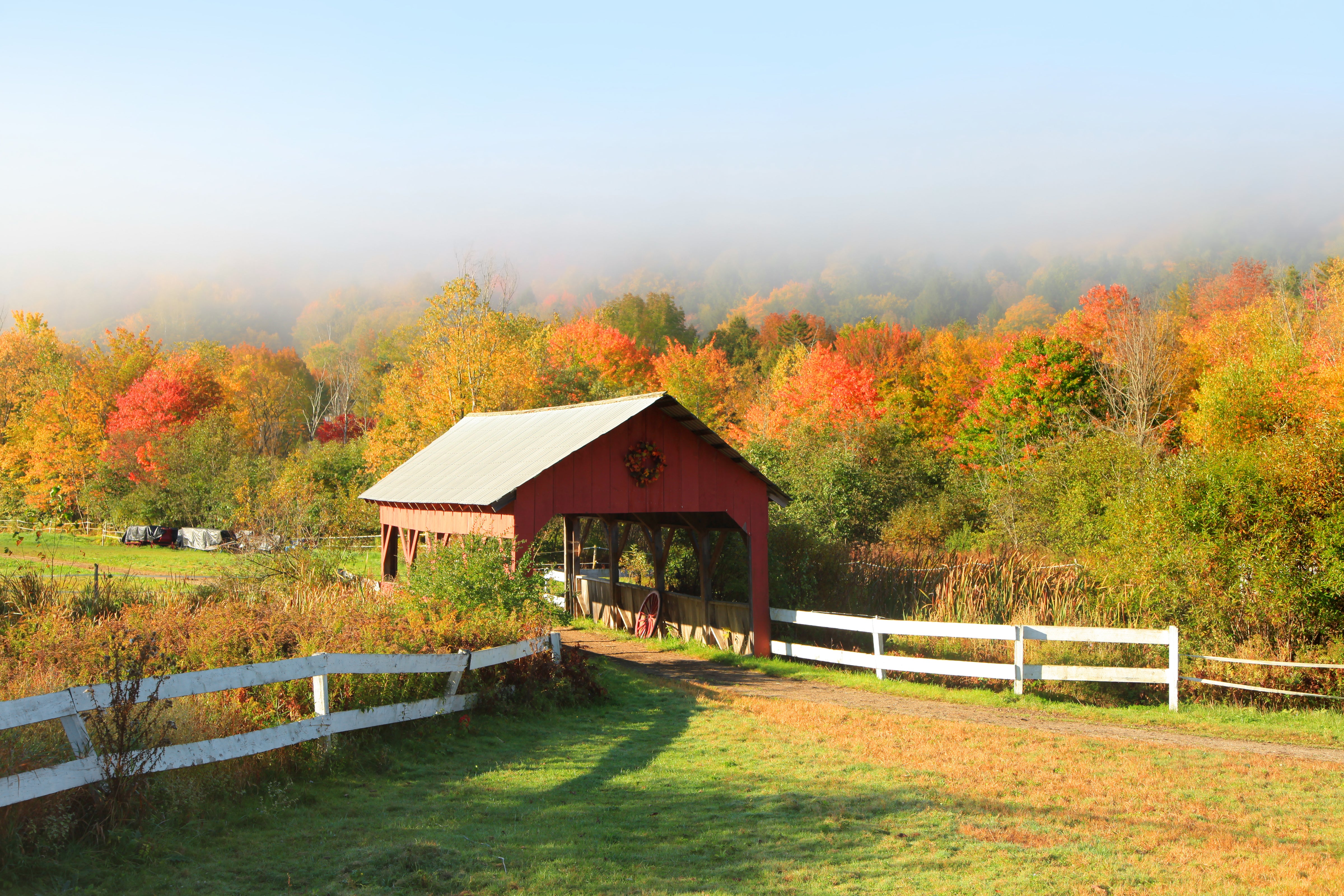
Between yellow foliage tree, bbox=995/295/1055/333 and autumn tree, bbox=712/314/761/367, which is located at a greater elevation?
yellow foliage tree, bbox=995/295/1055/333

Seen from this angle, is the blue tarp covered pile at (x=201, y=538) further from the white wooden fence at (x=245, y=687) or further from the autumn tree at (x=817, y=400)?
the white wooden fence at (x=245, y=687)

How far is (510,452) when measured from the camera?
17297 millimetres

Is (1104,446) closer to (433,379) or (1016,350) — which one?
(1016,350)

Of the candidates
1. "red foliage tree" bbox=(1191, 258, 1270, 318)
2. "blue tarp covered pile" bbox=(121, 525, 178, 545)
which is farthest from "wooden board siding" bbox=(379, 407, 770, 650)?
"red foliage tree" bbox=(1191, 258, 1270, 318)

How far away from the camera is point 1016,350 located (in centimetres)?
3834

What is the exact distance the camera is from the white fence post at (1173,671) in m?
12.4

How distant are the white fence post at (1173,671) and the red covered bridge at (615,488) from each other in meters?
6.37

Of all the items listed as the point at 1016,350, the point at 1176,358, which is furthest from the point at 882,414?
the point at 1176,358

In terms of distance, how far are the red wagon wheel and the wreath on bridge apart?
13.1ft

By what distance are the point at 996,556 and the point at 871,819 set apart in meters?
13.5

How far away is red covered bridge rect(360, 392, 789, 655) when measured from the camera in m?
14.9

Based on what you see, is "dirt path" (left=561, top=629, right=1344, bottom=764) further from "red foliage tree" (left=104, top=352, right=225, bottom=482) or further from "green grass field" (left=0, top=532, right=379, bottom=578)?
"red foliage tree" (left=104, top=352, right=225, bottom=482)

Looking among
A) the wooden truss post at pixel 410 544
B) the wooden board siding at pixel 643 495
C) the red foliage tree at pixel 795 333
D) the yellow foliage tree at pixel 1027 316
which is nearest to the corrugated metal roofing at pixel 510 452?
the wooden board siding at pixel 643 495

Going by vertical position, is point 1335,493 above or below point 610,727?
above
